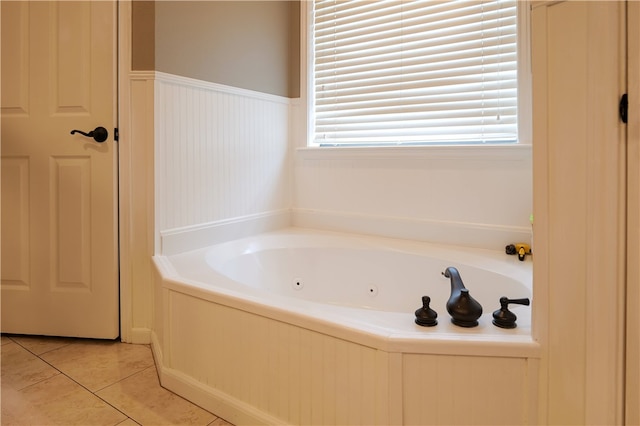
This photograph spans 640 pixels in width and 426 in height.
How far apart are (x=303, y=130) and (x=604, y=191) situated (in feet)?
6.28

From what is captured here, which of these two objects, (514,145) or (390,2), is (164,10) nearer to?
(390,2)

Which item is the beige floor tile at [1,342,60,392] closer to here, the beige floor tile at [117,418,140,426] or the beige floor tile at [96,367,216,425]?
the beige floor tile at [96,367,216,425]

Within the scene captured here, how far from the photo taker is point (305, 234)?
2377 millimetres

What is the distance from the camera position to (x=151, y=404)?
58.1 inches

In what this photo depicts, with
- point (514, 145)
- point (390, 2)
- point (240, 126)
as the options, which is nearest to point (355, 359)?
point (514, 145)

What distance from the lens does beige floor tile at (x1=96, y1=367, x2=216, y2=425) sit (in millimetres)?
1385

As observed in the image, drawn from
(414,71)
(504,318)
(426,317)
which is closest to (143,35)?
(414,71)

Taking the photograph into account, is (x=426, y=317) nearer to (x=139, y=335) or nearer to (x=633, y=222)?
(x=633, y=222)

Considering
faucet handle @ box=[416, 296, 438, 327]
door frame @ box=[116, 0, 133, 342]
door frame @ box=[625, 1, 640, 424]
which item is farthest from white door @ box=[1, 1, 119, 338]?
door frame @ box=[625, 1, 640, 424]

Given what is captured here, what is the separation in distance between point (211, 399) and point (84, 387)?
0.57 meters

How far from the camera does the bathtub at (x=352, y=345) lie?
99 centimetres

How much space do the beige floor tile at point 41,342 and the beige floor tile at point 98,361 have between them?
0.16 ft

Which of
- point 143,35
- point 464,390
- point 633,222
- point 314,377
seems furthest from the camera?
point 143,35

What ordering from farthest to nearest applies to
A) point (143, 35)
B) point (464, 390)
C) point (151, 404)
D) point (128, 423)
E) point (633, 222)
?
point (143, 35), point (151, 404), point (128, 423), point (464, 390), point (633, 222)
